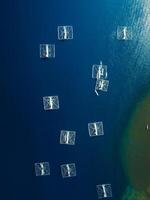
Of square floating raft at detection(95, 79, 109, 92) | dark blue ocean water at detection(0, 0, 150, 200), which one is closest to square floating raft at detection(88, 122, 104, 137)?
dark blue ocean water at detection(0, 0, 150, 200)

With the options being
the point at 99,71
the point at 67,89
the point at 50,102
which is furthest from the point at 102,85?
the point at 50,102

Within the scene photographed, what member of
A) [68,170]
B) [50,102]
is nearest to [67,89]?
[50,102]

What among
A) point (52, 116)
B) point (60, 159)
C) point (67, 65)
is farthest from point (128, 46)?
point (60, 159)

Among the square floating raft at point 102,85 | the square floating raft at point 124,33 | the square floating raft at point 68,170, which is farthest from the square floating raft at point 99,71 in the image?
the square floating raft at point 68,170

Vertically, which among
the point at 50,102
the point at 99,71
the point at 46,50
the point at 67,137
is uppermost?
the point at 46,50

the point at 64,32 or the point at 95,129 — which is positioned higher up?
the point at 64,32

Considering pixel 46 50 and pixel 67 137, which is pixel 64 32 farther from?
pixel 67 137

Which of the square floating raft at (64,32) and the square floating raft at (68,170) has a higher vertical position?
the square floating raft at (64,32)

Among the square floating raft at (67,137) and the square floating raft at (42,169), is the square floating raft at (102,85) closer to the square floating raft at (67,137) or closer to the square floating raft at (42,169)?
the square floating raft at (67,137)
